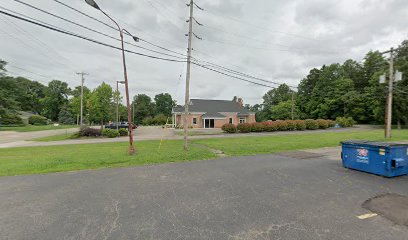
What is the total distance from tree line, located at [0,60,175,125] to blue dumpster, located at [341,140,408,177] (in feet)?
97.7

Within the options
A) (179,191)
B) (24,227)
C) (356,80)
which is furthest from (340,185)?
(356,80)

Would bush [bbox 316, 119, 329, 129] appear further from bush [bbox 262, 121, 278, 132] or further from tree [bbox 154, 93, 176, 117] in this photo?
tree [bbox 154, 93, 176, 117]

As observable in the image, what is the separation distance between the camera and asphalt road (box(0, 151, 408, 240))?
11.5 ft

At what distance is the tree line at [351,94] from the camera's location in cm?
3603

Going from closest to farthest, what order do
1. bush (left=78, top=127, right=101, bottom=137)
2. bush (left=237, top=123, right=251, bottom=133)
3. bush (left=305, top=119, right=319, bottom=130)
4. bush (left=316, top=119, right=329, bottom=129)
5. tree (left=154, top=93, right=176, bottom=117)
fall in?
bush (left=78, top=127, right=101, bottom=137) < bush (left=237, top=123, right=251, bottom=133) < bush (left=305, top=119, right=319, bottom=130) < bush (left=316, top=119, right=329, bottom=129) < tree (left=154, top=93, right=176, bottom=117)

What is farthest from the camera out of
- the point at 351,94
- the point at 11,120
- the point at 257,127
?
the point at 11,120

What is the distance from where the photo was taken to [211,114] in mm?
43812

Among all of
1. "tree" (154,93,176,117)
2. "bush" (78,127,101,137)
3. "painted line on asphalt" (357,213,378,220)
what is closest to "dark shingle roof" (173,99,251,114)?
"bush" (78,127,101,137)

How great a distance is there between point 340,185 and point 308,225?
318 centimetres

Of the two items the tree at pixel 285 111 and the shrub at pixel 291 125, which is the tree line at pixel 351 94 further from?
the shrub at pixel 291 125

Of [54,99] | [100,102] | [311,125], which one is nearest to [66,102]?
[54,99]

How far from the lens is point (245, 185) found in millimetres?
6059

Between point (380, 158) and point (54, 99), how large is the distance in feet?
310

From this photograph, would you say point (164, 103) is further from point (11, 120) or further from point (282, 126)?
point (282, 126)
